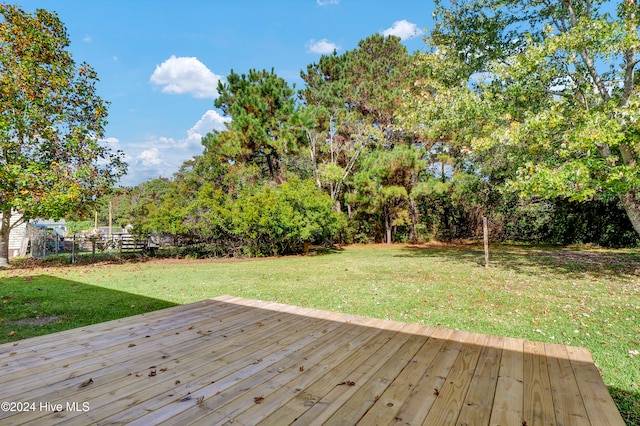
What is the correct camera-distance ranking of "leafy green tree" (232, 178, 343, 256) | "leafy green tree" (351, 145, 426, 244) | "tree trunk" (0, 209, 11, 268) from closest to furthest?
"tree trunk" (0, 209, 11, 268)
"leafy green tree" (232, 178, 343, 256)
"leafy green tree" (351, 145, 426, 244)

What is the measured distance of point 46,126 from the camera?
9.26 m

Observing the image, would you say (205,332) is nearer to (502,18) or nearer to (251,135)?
(502,18)

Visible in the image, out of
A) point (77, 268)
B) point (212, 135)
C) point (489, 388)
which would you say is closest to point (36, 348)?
point (489, 388)

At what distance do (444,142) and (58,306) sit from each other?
15182 millimetres

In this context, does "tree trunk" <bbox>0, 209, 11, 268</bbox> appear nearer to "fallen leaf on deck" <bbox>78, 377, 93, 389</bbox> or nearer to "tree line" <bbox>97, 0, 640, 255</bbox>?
"tree line" <bbox>97, 0, 640, 255</bbox>

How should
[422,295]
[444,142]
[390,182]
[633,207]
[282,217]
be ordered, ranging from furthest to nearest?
[444,142] → [390,182] → [282,217] → [633,207] → [422,295]

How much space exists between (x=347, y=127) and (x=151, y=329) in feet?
44.6

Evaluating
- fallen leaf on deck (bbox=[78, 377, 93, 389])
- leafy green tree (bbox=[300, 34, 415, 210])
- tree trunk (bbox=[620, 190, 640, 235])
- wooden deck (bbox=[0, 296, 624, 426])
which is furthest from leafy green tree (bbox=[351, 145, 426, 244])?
fallen leaf on deck (bbox=[78, 377, 93, 389])

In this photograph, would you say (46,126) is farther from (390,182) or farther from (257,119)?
(390,182)

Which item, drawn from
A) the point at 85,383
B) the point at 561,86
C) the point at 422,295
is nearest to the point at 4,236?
the point at 85,383

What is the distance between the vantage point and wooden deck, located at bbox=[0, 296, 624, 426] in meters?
1.48

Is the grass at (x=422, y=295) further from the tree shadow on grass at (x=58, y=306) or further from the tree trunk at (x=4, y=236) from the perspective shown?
the tree trunk at (x=4, y=236)

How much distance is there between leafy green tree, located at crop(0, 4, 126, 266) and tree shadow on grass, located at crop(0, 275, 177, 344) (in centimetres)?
305

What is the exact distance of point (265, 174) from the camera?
15945mm
